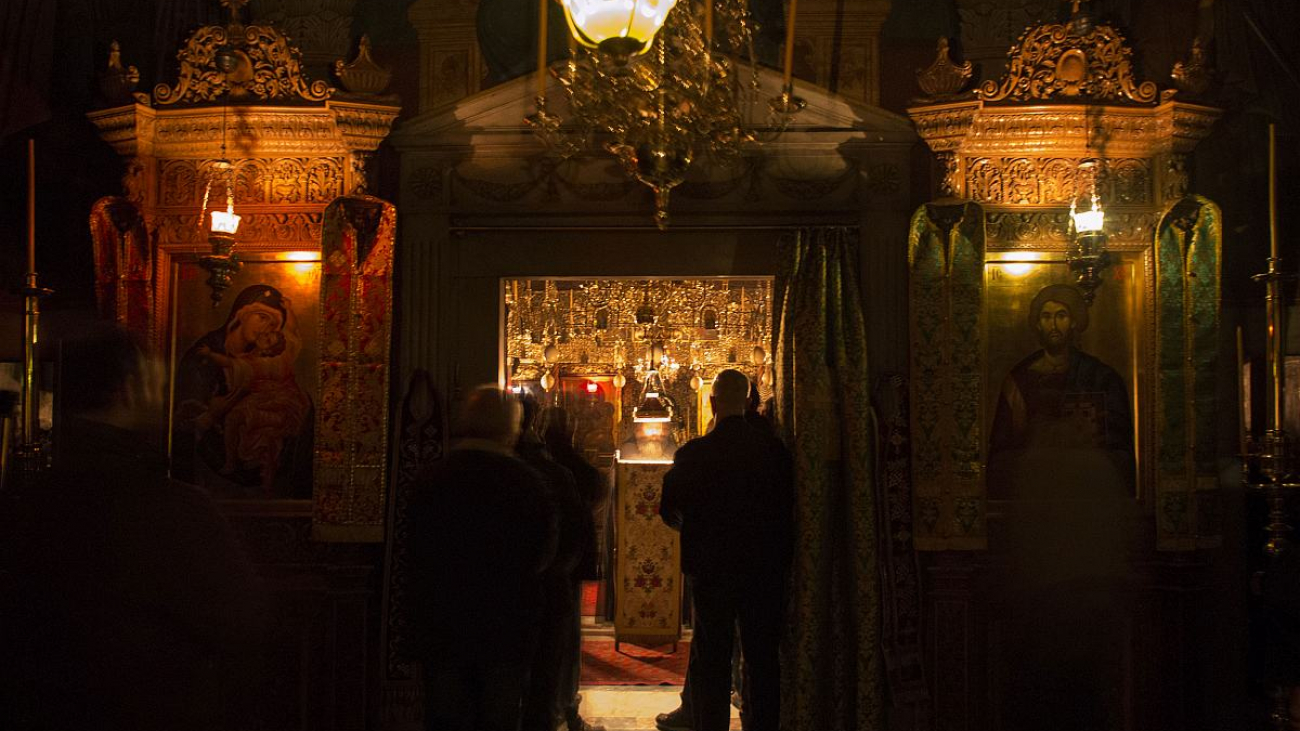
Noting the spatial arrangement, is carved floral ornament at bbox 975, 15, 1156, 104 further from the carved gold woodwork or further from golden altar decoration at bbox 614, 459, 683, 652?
golden altar decoration at bbox 614, 459, 683, 652

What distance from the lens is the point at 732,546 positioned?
16.4 ft

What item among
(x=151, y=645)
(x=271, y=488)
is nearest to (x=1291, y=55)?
(x=271, y=488)

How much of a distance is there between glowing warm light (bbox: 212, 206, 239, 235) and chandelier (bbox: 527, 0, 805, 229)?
5.27ft

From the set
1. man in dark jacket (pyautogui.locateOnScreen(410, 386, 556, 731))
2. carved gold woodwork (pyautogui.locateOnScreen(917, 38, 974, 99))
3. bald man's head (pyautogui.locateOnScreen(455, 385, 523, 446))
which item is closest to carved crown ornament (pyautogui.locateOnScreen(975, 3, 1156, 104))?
carved gold woodwork (pyautogui.locateOnScreen(917, 38, 974, 99))

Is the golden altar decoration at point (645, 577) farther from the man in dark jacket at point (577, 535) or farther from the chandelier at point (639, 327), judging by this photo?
the man in dark jacket at point (577, 535)

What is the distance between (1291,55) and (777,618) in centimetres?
444

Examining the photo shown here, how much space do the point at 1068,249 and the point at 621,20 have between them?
306 cm

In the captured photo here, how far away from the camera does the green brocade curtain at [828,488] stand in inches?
225

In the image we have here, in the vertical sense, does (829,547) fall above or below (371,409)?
below

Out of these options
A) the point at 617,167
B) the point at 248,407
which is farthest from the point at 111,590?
the point at 617,167

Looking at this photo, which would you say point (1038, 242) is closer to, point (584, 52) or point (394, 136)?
point (584, 52)

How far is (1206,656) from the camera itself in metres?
6.01

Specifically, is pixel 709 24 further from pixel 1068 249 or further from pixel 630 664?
pixel 630 664

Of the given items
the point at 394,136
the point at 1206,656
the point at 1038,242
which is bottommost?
the point at 1206,656
